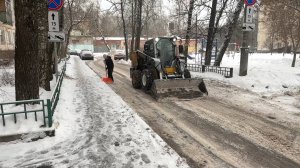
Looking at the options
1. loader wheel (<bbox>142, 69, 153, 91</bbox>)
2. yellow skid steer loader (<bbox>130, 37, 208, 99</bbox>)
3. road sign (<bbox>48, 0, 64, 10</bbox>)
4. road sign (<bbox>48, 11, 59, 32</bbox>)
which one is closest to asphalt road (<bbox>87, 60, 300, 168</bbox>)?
yellow skid steer loader (<bbox>130, 37, 208, 99</bbox>)

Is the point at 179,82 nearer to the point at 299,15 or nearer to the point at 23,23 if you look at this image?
the point at 23,23

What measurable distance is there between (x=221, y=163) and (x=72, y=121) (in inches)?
156

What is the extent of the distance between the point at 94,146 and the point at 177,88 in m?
5.25

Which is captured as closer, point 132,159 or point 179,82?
point 132,159

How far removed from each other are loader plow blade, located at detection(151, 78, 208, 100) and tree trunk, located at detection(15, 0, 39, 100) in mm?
4565

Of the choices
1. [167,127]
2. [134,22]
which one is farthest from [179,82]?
[134,22]

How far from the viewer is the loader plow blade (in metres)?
9.73

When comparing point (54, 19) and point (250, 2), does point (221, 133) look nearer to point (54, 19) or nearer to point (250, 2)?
point (54, 19)

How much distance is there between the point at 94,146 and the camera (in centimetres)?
540

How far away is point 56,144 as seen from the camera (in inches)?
214

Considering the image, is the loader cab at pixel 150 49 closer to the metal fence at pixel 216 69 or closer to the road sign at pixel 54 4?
the road sign at pixel 54 4

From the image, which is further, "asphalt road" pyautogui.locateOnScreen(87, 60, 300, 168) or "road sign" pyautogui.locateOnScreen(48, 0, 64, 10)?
"road sign" pyautogui.locateOnScreen(48, 0, 64, 10)

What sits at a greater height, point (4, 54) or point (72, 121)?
point (4, 54)

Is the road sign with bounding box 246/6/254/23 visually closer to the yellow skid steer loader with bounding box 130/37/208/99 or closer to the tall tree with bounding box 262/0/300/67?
the yellow skid steer loader with bounding box 130/37/208/99
